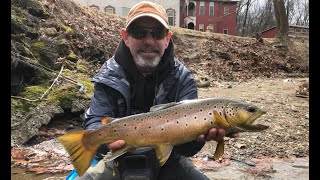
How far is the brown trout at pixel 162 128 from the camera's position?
2852mm

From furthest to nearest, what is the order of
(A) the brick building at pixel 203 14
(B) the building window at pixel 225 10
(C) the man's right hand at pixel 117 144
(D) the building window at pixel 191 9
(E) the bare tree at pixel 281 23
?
(B) the building window at pixel 225 10, (D) the building window at pixel 191 9, (A) the brick building at pixel 203 14, (E) the bare tree at pixel 281 23, (C) the man's right hand at pixel 117 144

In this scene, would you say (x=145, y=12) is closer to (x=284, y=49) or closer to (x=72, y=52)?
(x=72, y=52)

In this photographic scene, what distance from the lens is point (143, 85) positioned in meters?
3.58

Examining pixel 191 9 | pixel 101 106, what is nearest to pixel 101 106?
pixel 101 106

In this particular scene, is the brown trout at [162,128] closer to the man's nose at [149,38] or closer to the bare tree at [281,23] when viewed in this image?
the man's nose at [149,38]

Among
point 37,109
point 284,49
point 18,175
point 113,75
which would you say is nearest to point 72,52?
point 37,109

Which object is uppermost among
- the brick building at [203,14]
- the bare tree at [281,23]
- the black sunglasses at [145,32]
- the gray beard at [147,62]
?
the brick building at [203,14]

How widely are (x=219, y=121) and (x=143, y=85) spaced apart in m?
0.98

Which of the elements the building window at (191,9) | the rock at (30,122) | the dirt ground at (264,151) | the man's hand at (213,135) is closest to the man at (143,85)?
the man's hand at (213,135)

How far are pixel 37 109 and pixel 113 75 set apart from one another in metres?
4.17

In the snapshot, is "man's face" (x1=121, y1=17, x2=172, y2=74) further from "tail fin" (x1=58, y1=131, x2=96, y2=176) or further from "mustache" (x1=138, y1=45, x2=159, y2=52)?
"tail fin" (x1=58, y1=131, x2=96, y2=176)

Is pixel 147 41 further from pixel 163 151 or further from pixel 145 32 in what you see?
pixel 163 151

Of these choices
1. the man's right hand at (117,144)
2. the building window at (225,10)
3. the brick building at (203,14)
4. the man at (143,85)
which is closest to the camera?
the man's right hand at (117,144)

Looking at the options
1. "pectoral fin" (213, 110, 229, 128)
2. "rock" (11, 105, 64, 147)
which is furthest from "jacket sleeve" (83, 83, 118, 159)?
"rock" (11, 105, 64, 147)
